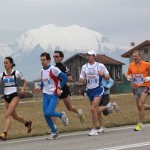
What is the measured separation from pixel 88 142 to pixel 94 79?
6.76 ft

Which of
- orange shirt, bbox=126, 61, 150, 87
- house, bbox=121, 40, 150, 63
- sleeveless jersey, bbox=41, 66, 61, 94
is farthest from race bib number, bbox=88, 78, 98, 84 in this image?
house, bbox=121, 40, 150, 63

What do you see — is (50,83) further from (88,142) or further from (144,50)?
(144,50)

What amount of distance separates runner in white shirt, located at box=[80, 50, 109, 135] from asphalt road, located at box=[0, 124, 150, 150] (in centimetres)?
67

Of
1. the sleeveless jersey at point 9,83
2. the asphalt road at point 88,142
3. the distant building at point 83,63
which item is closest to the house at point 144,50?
the distant building at point 83,63

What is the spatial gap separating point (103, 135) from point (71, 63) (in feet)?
213

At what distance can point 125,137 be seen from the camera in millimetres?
11070

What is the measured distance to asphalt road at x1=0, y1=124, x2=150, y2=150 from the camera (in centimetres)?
971

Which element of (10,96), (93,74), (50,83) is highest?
(93,74)

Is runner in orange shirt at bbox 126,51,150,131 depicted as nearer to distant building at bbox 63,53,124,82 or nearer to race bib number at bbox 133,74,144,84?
race bib number at bbox 133,74,144,84

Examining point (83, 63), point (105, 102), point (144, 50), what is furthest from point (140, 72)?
point (83, 63)

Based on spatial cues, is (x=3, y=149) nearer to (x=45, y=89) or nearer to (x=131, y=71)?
(x=45, y=89)

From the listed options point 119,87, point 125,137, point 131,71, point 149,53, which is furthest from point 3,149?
point 119,87

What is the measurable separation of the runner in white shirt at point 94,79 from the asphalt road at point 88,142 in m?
0.67

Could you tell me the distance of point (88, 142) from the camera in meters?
10.5
